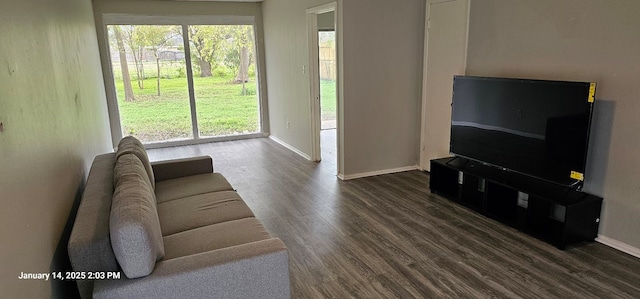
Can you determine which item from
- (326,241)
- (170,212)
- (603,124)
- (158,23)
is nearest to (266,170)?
(326,241)

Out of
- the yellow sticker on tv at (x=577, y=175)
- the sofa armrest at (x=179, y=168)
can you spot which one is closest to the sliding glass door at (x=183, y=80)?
the sofa armrest at (x=179, y=168)

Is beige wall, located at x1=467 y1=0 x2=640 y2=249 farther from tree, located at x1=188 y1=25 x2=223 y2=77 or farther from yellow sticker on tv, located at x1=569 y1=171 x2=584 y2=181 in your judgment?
tree, located at x1=188 y1=25 x2=223 y2=77

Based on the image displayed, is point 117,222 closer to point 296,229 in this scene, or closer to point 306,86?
point 296,229

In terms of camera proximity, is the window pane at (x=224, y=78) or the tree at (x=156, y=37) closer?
the tree at (x=156, y=37)

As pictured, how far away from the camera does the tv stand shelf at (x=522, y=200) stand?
2.94m

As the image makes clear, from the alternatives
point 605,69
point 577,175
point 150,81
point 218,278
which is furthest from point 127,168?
point 150,81

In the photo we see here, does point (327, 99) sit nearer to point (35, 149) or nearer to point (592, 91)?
point (592, 91)

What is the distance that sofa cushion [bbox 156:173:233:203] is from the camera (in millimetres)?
3025

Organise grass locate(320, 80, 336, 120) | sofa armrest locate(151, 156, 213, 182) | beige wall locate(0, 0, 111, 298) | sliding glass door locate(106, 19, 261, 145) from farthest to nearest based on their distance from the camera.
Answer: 1. grass locate(320, 80, 336, 120)
2. sliding glass door locate(106, 19, 261, 145)
3. sofa armrest locate(151, 156, 213, 182)
4. beige wall locate(0, 0, 111, 298)

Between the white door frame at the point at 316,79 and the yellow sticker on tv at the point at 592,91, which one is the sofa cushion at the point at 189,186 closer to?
the white door frame at the point at 316,79

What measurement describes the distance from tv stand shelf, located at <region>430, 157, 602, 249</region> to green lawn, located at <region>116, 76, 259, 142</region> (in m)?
4.24


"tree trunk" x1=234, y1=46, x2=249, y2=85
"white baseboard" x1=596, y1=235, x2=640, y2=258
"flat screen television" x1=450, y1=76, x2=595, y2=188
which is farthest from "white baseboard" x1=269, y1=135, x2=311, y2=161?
"white baseboard" x1=596, y1=235, x2=640, y2=258

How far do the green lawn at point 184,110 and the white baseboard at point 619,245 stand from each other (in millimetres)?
5723

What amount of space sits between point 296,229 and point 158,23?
4.81 meters
